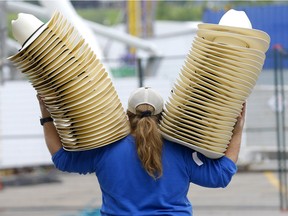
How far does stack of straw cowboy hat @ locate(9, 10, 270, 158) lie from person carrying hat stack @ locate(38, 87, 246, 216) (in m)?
0.06

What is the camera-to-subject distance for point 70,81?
445 cm

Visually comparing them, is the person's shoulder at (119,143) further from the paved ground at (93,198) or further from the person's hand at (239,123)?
the paved ground at (93,198)

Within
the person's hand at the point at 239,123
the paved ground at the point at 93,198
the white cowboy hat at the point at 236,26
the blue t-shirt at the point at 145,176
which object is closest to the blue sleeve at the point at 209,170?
the blue t-shirt at the point at 145,176

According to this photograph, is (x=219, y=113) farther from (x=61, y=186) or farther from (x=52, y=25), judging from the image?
(x=61, y=186)

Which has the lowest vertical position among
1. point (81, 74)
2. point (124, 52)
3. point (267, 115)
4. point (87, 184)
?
point (124, 52)

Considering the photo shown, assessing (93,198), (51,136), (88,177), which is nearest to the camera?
→ (51,136)

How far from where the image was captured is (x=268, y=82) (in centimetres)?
1638

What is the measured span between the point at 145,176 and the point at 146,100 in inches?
14.9

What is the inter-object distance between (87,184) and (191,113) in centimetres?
1340

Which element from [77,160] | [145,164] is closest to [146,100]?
[145,164]

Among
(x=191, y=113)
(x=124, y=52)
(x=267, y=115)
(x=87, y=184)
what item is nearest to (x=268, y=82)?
(x=267, y=115)

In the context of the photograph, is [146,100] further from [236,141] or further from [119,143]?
[236,141]

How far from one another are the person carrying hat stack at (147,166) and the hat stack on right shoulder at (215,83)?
76mm

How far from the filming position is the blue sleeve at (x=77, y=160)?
182 inches
